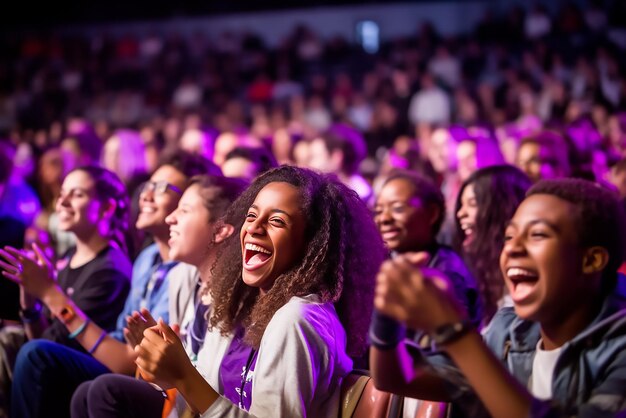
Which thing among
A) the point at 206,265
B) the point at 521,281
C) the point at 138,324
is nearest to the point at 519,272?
the point at 521,281

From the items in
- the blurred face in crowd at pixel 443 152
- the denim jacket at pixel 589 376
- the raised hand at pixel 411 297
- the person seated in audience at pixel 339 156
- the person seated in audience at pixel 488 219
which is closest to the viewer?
the raised hand at pixel 411 297

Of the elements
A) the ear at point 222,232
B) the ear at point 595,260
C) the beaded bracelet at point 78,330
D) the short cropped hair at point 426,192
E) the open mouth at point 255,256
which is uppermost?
the short cropped hair at point 426,192

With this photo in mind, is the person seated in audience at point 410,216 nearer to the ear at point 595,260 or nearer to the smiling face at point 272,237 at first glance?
the smiling face at point 272,237

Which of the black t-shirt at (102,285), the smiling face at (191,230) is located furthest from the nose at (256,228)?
the black t-shirt at (102,285)

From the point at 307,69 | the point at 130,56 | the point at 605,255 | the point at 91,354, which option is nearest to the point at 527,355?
the point at 605,255

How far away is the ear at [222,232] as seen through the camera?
→ 282 cm

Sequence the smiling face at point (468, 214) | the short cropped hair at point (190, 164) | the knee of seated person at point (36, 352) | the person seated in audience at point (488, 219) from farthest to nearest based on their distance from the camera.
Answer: the short cropped hair at point (190, 164)
the smiling face at point (468, 214)
the person seated in audience at point (488, 219)
the knee of seated person at point (36, 352)

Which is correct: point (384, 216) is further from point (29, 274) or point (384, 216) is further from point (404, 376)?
point (404, 376)

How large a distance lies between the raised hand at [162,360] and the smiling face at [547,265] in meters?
0.84

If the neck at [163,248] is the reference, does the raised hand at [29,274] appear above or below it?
below

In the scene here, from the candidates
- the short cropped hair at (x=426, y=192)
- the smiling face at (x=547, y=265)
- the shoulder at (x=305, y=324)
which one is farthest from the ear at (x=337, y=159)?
the smiling face at (x=547, y=265)

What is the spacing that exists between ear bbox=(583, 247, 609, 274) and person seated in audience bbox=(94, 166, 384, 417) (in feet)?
2.33

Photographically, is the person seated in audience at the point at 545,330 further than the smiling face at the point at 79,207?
No

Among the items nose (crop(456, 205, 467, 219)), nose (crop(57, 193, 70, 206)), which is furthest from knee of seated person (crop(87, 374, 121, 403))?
nose (crop(456, 205, 467, 219))
